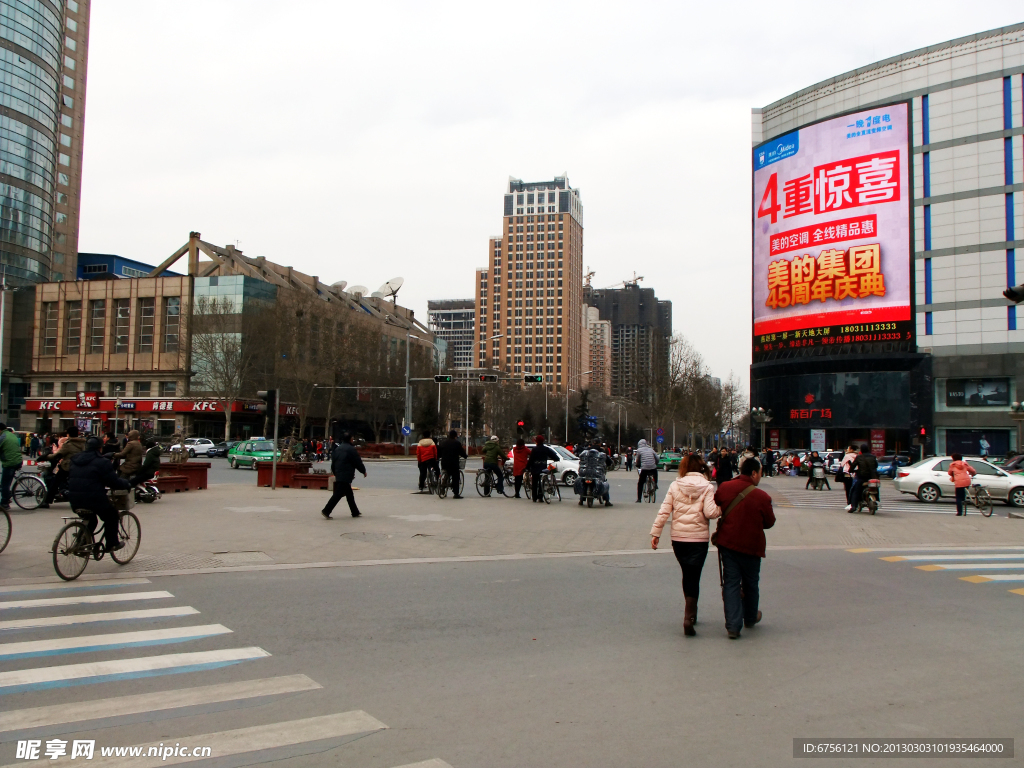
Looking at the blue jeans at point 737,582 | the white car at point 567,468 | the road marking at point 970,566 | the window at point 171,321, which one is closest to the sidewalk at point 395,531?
the road marking at point 970,566

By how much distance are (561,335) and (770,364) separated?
10256 cm

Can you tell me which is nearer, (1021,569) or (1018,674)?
(1018,674)

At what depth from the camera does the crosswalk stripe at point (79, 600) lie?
8.30 m

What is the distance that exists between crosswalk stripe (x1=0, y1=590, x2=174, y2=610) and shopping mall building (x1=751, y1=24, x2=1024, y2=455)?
5704 centimetres

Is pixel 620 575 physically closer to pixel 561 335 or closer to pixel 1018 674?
pixel 1018 674

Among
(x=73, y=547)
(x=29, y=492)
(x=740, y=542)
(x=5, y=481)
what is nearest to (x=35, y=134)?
(x=29, y=492)

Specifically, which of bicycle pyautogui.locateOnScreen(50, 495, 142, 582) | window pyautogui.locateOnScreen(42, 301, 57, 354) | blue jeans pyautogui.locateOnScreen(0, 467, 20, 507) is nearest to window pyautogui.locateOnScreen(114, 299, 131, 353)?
window pyautogui.locateOnScreen(42, 301, 57, 354)

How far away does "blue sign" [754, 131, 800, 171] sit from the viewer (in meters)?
63.3

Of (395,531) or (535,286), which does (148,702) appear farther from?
(535,286)

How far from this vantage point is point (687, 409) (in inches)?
2975

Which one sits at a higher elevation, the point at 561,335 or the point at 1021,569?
the point at 561,335

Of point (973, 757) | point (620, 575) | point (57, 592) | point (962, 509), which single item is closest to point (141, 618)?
point (57, 592)

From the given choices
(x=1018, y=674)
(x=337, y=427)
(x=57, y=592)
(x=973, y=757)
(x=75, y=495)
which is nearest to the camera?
(x=973, y=757)

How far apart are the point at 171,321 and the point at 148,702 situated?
7806cm
